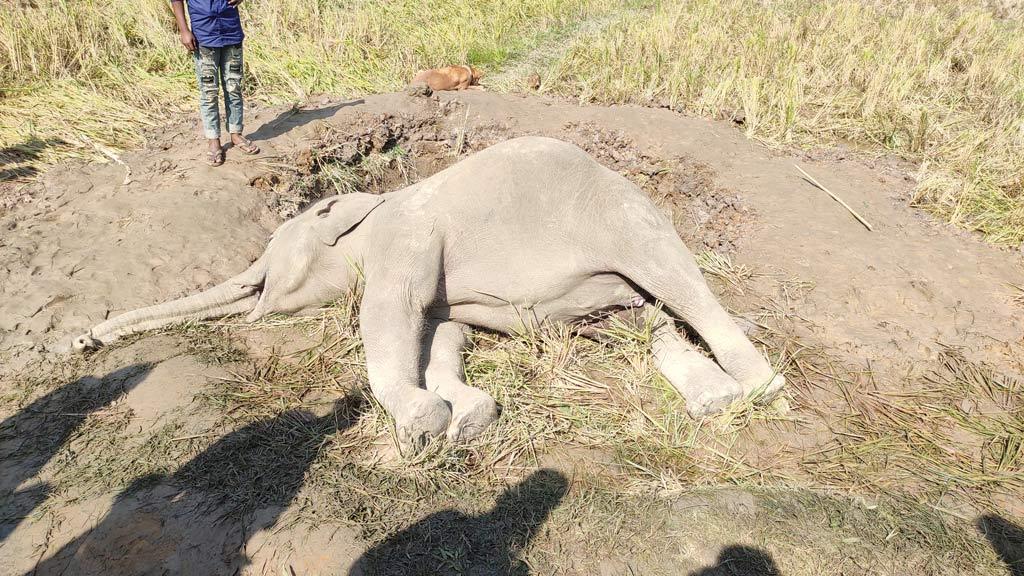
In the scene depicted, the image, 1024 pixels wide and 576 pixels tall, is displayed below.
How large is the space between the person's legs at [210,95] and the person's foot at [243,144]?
0.20m

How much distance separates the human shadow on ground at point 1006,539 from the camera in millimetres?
2125

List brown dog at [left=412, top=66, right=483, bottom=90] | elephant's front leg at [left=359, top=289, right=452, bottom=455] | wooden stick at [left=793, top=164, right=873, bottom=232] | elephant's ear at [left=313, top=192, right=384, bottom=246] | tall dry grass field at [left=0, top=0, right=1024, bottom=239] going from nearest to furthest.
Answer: elephant's front leg at [left=359, top=289, right=452, bottom=455] < elephant's ear at [left=313, top=192, right=384, bottom=246] < wooden stick at [left=793, top=164, right=873, bottom=232] < tall dry grass field at [left=0, top=0, right=1024, bottom=239] < brown dog at [left=412, top=66, right=483, bottom=90]

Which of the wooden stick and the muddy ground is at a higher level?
the wooden stick

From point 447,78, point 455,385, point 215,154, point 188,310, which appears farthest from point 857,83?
point 188,310

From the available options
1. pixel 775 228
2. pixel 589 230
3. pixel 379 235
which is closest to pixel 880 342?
pixel 775 228

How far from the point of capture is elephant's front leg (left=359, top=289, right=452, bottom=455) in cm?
254

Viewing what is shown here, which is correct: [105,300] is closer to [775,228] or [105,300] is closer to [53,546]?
[53,546]

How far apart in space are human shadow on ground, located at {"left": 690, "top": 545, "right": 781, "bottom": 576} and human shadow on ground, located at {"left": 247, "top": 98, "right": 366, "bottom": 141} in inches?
186

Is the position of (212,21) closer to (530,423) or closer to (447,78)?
(447,78)

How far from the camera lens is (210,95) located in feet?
15.5

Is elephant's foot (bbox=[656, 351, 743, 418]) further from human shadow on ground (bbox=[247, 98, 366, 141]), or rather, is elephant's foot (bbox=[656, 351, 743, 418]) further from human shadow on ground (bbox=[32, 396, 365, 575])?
human shadow on ground (bbox=[247, 98, 366, 141])

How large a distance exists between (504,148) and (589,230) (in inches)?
23.9

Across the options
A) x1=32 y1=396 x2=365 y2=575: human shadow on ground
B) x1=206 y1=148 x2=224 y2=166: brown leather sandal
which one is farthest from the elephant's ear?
x1=206 y1=148 x2=224 y2=166: brown leather sandal

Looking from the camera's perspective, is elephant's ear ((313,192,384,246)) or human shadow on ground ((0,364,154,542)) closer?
human shadow on ground ((0,364,154,542))
